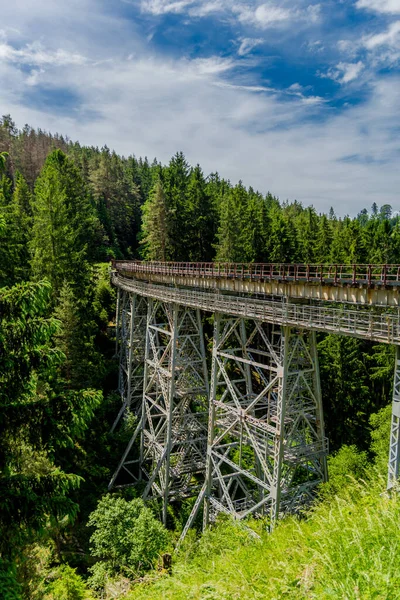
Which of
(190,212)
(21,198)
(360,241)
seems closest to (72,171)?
(21,198)

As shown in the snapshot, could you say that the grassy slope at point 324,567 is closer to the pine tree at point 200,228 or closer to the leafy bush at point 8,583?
the leafy bush at point 8,583

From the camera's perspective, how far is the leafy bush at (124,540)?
1437 cm

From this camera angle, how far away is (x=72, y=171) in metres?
38.1

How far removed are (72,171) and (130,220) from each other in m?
33.2

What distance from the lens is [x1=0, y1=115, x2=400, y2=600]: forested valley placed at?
5.51 m

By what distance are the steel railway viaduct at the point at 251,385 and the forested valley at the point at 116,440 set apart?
142 cm

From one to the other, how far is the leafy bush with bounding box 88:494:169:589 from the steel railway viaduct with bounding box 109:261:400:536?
274 centimetres

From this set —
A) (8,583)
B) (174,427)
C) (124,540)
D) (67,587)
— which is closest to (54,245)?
(174,427)

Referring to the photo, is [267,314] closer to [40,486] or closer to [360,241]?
[40,486]

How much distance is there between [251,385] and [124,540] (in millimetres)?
8039

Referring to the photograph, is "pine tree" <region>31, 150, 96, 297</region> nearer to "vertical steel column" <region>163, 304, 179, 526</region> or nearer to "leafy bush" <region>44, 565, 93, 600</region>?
"vertical steel column" <region>163, 304, 179, 526</region>

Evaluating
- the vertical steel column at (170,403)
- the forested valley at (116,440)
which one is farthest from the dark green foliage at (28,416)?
the vertical steel column at (170,403)

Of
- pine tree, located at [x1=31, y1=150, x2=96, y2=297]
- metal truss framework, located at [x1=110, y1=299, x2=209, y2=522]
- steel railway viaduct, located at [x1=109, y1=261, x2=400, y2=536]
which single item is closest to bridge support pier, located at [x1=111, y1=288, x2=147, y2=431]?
steel railway viaduct, located at [x1=109, y1=261, x2=400, y2=536]

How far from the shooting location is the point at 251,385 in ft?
Result: 56.9
